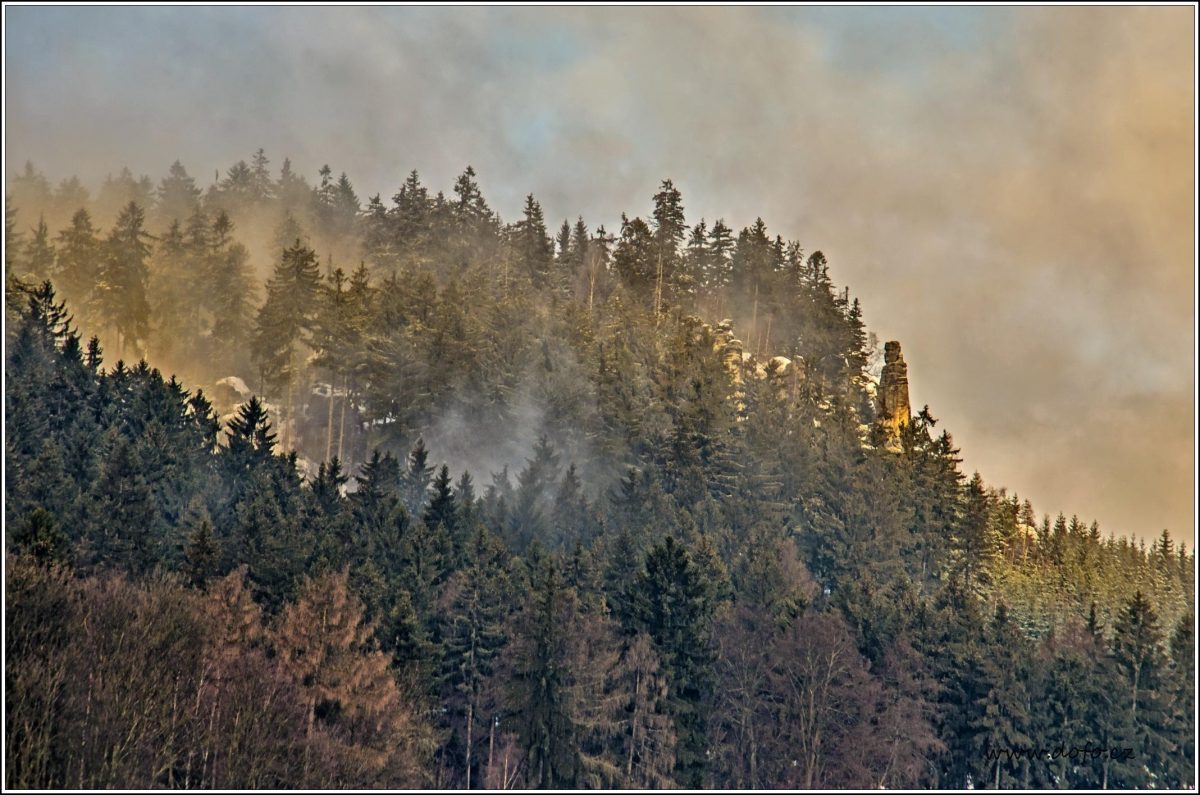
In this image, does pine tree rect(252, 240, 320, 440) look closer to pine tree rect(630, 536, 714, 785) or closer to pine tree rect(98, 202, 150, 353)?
pine tree rect(98, 202, 150, 353)

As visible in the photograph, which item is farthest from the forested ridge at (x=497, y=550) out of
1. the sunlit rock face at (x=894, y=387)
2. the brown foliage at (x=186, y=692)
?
A: the sunlit rock face at (x=894, y=387)

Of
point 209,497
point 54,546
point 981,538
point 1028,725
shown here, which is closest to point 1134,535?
point 981,538

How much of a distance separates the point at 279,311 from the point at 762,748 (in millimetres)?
72787

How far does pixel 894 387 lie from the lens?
144 metres

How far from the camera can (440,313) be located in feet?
357

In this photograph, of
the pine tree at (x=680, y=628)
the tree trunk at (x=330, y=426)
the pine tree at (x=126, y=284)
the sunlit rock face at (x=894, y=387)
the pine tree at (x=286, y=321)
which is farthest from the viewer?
the sunlit rock face at (x=894, y=387)

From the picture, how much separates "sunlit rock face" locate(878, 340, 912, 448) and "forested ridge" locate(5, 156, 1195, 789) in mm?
5591

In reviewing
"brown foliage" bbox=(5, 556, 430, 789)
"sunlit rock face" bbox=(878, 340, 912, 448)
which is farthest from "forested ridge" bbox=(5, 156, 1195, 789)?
"sunlit rock face" bbox=(878, 340, 912, 448)

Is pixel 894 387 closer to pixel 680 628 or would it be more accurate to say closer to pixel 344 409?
pixel 344 409

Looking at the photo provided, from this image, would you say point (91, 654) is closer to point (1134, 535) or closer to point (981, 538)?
point (981, 538)

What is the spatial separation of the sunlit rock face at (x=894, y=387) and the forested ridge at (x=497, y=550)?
559cm

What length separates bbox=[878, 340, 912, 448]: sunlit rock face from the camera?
14138 cm

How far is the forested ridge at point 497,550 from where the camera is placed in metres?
43.0

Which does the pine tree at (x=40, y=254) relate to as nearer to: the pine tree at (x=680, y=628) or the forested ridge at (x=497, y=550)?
the forested ridge at (x=497, y=550)
